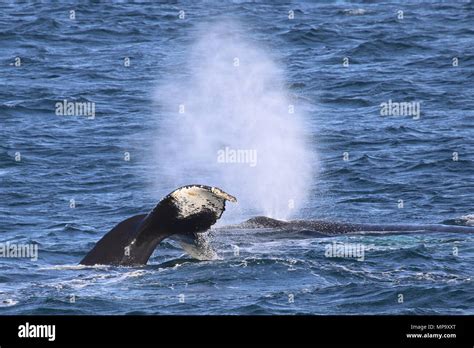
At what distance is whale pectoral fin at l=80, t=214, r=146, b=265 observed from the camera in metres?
18.0

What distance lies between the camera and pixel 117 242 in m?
18.1

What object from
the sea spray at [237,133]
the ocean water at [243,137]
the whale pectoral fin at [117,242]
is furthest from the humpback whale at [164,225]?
the sea spray at [237,133]

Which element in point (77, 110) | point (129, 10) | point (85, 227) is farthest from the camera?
point (129, 10)

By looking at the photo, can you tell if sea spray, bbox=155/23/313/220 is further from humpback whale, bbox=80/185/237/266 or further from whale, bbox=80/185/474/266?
humpback whale, bbox=80/185/237/266

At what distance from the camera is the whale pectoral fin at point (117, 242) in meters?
18.0

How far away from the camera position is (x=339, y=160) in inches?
1312

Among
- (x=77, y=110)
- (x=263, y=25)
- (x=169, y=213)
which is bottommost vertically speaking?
(x=169, y=213)

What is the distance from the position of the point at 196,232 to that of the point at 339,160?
627 inches

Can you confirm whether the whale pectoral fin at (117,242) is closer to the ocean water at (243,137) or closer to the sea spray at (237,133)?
the ocean water at (243,137)

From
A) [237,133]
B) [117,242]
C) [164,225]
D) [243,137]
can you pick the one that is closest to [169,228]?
[164,225]

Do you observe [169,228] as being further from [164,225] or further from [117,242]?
[117,242]

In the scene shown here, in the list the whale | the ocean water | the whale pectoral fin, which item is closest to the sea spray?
the ocean water
